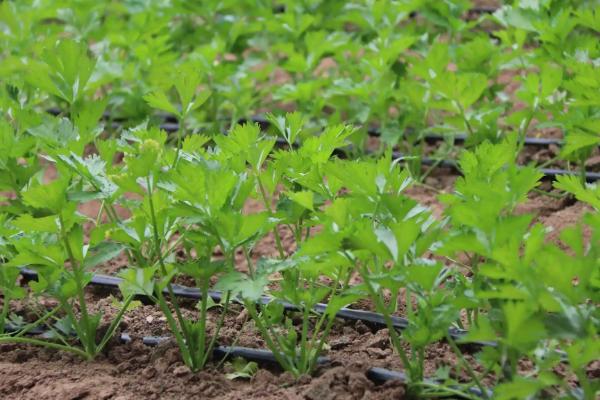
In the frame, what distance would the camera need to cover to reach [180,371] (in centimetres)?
183

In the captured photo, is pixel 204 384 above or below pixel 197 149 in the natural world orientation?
below

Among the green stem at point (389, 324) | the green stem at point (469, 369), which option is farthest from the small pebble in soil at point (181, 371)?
the green stem at point (469, 369)

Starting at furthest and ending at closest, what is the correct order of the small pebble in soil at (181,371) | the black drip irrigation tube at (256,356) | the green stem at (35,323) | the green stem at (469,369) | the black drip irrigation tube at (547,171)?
the black drip irrigation tube at (547,171), the green stem at (35,323), the small pebble in soil at (181,371), the black drip irrigation tube at (256,356), the green stem at (469,369)

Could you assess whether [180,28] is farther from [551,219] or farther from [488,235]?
[488,235]

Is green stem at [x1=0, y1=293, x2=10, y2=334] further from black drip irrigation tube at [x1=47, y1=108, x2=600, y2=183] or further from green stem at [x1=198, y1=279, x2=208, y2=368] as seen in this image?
black drip irrigation tube at [x1=47, y1=108, x2=600, y2=183]

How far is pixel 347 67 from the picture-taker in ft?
10.3

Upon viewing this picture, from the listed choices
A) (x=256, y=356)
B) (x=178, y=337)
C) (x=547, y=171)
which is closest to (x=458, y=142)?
(x=547, y=171)

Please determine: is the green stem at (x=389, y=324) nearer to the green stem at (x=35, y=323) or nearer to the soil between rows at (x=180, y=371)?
the soil between rows at (x=180, y=371)

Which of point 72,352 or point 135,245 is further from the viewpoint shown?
point 72,352

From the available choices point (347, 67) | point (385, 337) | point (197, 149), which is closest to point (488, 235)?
point (385, 337)

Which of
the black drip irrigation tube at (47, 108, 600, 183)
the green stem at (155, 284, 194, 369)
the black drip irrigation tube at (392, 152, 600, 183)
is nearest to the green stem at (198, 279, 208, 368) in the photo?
the green stem at (155, 284, 194, 369)

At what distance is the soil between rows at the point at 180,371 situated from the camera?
1.72 meters

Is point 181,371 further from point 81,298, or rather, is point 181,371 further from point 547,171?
point 547,171

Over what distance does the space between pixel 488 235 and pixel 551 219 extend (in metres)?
1.11
